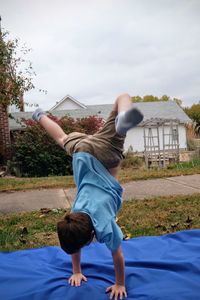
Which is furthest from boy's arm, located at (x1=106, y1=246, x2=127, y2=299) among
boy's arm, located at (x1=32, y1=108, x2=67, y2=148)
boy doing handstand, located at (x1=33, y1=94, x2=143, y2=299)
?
boy's arm, located at (x1=32, y1=108, x2=67, y2=148)

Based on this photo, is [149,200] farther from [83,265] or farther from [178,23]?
[178,23]

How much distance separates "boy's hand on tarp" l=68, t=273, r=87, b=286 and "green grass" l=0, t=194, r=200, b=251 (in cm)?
122

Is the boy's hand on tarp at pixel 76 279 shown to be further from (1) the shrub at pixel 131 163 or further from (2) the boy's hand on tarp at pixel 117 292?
(1) the shrub at pixel 131 163

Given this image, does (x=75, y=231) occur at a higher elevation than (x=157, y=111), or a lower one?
lower

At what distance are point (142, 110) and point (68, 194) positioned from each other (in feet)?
69.6

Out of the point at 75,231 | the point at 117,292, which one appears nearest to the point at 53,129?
the point at 75,231

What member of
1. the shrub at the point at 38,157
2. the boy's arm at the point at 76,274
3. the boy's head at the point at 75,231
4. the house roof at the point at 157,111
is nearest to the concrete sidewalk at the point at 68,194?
the boy's arm at the point at 76,274

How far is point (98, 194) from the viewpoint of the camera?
2613 millimetres

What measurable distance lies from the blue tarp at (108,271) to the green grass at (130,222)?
0.46 m

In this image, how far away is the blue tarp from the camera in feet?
8.42

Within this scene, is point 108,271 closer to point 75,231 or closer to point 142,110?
point 75,231

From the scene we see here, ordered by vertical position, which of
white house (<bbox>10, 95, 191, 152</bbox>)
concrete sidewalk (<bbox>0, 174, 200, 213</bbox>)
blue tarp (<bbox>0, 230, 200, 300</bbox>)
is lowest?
blue tarp (<bbox>0, 230, 200, 300</bbox>)

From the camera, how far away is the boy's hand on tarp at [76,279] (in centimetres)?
274

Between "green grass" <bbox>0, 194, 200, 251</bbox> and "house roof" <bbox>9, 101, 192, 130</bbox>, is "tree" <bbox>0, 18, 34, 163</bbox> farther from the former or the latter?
"house roof" <bbox>9, 101, 192, 130</bbox>
